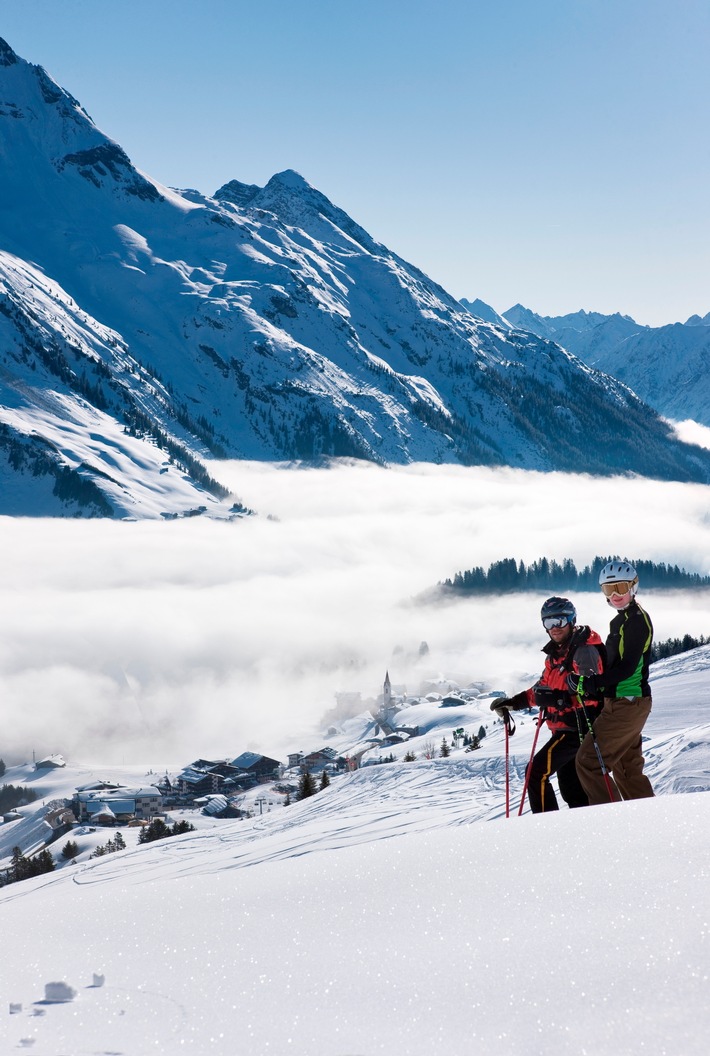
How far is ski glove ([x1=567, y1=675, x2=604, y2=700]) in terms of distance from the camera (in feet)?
25.2

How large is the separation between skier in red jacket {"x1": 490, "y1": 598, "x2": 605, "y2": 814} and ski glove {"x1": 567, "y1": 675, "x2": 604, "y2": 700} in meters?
0.20

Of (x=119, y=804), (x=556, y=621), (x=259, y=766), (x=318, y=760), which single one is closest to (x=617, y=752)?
(x=556, y=621)

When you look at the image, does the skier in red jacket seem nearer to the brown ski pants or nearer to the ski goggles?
the ski goggles

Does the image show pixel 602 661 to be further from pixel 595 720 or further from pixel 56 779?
pixel 56 779

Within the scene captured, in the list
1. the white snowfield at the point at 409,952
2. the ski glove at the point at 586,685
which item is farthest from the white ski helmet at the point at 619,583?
the white snowfield at the point at 409,952

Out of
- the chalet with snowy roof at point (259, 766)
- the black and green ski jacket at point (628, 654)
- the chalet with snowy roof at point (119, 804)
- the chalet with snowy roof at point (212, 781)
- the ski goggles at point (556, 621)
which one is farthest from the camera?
the chalet with snowy roof at point (259, 766)

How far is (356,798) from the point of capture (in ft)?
63.5

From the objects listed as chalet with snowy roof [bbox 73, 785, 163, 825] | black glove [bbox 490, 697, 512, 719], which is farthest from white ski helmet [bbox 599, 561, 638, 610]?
chalet with snowy roof [bbox 73, 785, 163, 825]

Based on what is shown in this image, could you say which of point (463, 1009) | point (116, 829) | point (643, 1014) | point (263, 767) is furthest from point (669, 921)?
point (263, 767)

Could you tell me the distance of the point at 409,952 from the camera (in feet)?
12.2

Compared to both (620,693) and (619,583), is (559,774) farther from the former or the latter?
(619,583)

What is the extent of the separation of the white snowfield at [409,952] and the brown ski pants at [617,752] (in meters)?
2.11

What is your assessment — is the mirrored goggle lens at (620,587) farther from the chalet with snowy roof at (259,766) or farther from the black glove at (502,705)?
the chalet with snowy roof at (259,766)

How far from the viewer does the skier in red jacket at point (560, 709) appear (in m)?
8.19
